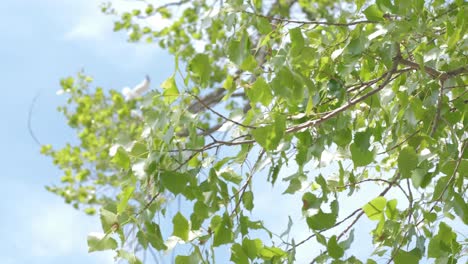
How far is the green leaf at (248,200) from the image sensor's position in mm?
1373

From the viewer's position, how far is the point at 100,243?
4.14 feet

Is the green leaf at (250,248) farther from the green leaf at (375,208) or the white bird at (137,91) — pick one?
the white bird at (137,91)

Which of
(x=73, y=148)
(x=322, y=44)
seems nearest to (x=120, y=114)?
(x=73, y=148)

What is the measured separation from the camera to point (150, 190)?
1.34m

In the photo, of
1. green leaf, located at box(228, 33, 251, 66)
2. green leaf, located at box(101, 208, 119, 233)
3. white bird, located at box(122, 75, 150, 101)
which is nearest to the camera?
green leaf, located at box(228, 33, 251, 66)

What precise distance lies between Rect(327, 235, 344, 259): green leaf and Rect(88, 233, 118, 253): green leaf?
1.23 ft

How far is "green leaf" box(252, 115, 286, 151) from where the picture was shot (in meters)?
1.20

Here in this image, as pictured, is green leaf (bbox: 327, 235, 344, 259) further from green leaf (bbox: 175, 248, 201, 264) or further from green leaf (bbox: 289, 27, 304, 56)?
green leaf (bbox: 289, 27, 304, 56)

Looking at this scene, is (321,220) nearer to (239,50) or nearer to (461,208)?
(461,208)

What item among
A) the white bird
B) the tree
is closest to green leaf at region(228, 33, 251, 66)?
the tree

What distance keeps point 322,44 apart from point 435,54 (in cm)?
23

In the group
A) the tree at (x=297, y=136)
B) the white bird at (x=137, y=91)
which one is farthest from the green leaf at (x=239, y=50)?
the white bird at (x=137, y=91)

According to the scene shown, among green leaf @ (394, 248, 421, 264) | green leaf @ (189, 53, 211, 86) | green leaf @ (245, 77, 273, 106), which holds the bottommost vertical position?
green leaf @ (394, 248, 421, 264)

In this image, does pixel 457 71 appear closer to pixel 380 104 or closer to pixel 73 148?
pixel 380 104
